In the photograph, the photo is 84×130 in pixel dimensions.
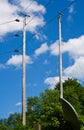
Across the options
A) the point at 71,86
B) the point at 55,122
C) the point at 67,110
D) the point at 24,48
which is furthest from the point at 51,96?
the point at 67,110

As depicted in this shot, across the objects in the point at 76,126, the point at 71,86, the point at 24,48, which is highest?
the point at 71,86

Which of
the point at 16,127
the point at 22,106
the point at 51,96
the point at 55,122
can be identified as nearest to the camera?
the point at 16,127

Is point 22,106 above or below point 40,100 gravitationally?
below


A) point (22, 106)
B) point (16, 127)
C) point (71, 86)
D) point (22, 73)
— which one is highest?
point (71, 86)

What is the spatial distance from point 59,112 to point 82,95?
3466 centimetres

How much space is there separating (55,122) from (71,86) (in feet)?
114

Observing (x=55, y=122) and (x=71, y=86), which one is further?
(x=71, y=86)

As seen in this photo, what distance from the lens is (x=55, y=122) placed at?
3019cm

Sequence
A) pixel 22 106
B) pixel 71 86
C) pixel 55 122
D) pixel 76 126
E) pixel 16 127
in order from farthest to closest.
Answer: pixel 71 86
pixel 22 106
pixel 55 122
pixel 16 127
pixel 76 126

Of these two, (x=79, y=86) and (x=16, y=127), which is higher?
(x=79, y=86)

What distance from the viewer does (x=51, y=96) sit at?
57.7 m

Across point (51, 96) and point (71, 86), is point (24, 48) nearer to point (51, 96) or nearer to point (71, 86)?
point (51, 96)

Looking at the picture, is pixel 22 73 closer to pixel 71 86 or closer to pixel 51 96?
pixel 51 96

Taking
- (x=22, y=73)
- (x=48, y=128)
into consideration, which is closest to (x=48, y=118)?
(x=48, y=128)
